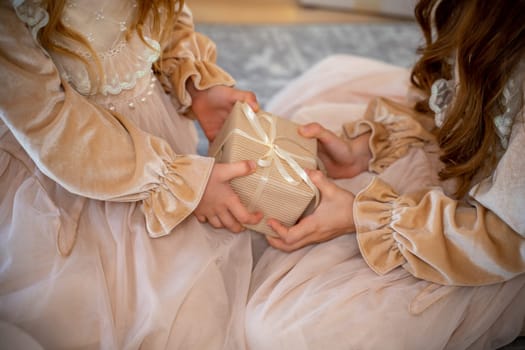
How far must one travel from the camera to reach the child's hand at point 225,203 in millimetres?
823

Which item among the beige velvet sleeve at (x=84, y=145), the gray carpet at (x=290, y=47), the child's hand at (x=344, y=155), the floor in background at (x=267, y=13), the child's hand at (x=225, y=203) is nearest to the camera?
the beige velvet sleeve at (x=84, y=145)

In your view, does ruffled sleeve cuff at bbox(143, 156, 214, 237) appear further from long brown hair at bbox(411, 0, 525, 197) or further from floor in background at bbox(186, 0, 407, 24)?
floor in background at bbox(186, 0, 407, 24)

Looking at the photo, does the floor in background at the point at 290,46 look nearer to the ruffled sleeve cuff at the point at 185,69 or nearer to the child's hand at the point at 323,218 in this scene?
the ruffled sleeve cuff at the point at 185,69

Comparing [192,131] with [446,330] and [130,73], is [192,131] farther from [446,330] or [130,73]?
[446,330]

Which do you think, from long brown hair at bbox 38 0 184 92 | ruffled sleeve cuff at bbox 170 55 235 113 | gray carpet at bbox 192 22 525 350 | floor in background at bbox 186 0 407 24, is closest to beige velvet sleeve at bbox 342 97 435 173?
ruffled sleeve cuff at bbox 170 55 235 113

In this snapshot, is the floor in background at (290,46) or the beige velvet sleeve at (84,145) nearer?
the beige velvet sleeve at (84,145)

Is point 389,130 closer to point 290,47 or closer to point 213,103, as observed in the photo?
point 213,103

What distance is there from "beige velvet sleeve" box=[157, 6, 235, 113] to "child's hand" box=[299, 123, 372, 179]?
9.2 inches

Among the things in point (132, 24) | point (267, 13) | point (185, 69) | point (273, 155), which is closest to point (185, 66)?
point (185, 69)

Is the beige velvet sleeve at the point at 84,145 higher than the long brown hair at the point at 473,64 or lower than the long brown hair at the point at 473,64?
lower

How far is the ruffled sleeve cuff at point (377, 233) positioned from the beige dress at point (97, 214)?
0.21 meters

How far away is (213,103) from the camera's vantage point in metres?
1.04

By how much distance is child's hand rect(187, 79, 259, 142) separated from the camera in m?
1.01

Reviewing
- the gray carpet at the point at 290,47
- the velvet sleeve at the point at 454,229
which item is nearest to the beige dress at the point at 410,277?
the velvet sleeve at the point at 454,229
